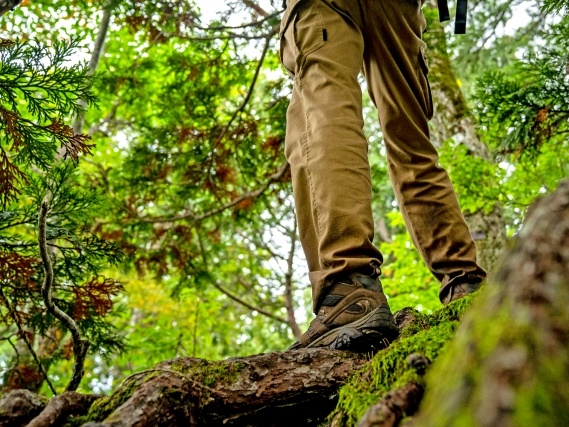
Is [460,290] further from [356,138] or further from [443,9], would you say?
[443,9]

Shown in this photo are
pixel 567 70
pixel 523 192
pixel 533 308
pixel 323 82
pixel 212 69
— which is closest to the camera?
pixel 533 308

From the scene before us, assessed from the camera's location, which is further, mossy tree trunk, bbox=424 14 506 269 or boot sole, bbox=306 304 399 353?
mossy tree trunk, bbox=424 14 506 269

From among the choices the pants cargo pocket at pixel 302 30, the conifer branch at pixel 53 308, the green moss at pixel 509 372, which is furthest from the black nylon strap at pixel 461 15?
the green moss at pixel 509 372

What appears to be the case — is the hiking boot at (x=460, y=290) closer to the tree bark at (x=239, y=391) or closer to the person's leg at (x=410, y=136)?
the person's leg at (x=410, y=136)

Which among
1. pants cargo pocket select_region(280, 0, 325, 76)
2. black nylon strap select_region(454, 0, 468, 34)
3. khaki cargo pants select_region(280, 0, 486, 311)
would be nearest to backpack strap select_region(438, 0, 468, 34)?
black nylon strap select_region(454, 0, 468, 34)

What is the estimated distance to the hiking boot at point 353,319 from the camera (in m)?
2.03

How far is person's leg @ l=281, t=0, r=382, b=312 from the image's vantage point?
2287 millimetres

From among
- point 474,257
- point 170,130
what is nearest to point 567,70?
point 474,257

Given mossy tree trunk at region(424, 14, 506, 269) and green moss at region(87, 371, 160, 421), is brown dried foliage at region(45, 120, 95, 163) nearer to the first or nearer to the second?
green moss at region(87, 371, 160, 421)

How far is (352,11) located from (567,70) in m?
1.94

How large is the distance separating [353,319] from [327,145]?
80cm

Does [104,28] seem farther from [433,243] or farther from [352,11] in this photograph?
[433,243]

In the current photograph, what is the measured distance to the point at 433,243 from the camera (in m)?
2.75

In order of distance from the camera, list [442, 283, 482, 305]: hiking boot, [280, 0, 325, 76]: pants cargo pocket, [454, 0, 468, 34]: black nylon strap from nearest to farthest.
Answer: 1. [442, 283, 482, 305]: hiking boot
2. [280, 0, 325, 76]: pants cargo pocket
3. [454, 0, 468, 34]: black nylon strap
